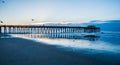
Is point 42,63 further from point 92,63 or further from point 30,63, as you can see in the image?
point 92,63

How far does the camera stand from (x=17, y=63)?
283 inches

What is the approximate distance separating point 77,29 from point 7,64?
231ft

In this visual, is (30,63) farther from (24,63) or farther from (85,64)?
(85,64)

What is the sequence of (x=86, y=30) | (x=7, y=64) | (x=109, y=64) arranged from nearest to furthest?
(x=7, y=64), (x=109, y=64), (x=86, y=30)

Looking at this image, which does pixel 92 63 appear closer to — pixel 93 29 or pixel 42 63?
pixel 42 63

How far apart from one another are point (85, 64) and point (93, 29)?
69.1 metres

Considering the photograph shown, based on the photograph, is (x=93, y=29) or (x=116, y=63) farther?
(x=93, y=29)

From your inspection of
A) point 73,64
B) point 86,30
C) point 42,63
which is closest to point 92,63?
point 73,64

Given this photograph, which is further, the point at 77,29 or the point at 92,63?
the point at 77,29

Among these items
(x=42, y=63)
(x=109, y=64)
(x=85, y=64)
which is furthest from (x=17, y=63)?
(x=109, y=64)

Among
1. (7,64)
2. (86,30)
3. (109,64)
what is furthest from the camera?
(86,30)

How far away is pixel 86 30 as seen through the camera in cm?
7269

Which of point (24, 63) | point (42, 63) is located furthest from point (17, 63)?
point (42, 63)

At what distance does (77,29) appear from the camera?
76.7 m
